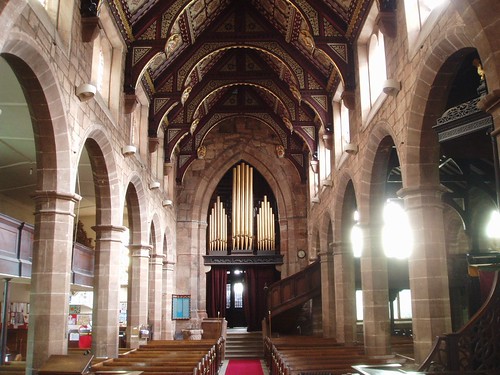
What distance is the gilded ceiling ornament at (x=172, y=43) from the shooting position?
14.6 meters

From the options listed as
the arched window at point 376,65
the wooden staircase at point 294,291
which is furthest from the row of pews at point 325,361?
the wooden staircase at point 294,291

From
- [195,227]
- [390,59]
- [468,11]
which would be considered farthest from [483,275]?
[195,227]

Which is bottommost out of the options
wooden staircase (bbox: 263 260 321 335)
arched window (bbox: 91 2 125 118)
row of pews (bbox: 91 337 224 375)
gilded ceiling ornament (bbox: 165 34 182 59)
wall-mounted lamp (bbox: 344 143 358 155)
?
row of pews (bbox: 91 337 224 375)

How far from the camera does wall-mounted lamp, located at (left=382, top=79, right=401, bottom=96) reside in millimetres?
10141

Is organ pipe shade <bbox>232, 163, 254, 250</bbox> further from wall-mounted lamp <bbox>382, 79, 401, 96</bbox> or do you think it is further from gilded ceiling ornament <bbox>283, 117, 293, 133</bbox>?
wall-mounted lamp <bbox>382, 79, 401, 96</bbox>

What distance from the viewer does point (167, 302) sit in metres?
22.2

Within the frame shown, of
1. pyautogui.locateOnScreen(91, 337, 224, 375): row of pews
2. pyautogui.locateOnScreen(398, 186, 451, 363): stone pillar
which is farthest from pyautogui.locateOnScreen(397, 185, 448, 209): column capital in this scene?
pyautogui.locateOnScreen(91, 337, 224, 375): row of pews

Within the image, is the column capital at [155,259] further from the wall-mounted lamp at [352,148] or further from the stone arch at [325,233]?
the wall-mounted lamp at [352,148]

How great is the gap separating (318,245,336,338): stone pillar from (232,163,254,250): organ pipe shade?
6.32 meters

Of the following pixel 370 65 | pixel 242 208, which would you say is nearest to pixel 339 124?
pixel 370 65

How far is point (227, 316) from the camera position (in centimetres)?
2673

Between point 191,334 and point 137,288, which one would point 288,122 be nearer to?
point 137,288

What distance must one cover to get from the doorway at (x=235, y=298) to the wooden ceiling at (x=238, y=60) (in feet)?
22.1

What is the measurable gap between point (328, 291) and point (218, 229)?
313 inches
